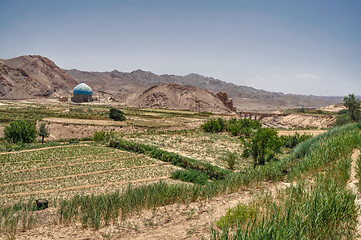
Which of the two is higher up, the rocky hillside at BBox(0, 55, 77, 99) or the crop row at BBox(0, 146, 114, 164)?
the rocky hillside at BBox(0, 55, 77, 99)

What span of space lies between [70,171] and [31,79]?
428ft

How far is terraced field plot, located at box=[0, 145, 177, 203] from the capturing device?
18.1 metres

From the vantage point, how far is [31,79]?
133 metres

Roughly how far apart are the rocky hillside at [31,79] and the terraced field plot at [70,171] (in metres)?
102

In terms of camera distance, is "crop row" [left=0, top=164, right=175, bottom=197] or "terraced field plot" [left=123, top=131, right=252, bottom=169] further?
"terraced field plot" [left=123, top=131, right=252, bottom=169]

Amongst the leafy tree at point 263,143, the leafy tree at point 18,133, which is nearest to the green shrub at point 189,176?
the leafy tree at point 263,143

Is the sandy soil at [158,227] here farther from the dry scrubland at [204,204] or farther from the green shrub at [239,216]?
the green shrub at [239,216]

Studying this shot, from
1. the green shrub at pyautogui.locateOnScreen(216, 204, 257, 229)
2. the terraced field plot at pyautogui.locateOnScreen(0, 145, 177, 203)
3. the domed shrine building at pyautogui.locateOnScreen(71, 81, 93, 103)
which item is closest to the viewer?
the green shrub at pyautogui.locateOnScreen(216, 204, 257, 229)

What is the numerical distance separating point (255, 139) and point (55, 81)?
156923mm

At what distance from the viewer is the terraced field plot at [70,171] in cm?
1808

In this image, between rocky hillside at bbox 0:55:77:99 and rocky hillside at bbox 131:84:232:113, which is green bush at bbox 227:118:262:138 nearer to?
rocky hillside at bbox 131:84:232:113

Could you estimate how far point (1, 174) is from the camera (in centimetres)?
2139

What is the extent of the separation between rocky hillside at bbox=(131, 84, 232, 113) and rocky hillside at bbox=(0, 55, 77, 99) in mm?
52032

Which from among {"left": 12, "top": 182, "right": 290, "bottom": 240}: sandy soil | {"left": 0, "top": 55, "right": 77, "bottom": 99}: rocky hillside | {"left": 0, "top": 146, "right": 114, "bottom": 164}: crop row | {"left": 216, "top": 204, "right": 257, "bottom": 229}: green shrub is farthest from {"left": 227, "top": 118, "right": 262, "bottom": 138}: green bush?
{"left": 0, "top": 55, "right": 77, "bottom": 99}: rocky hillside
